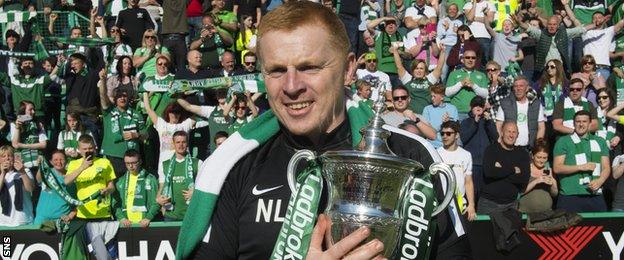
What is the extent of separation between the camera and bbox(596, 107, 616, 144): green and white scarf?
13250mm

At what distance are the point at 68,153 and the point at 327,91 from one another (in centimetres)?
1045

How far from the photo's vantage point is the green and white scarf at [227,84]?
13.9 meters

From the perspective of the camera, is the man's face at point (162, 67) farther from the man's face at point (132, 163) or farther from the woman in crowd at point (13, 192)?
the man's face at point (132, 163)

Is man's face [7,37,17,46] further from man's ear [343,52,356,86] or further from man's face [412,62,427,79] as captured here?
man's ear [343,52,356,86]

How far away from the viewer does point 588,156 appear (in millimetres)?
12242

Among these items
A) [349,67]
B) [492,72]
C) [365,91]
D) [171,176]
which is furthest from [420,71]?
[349,67]

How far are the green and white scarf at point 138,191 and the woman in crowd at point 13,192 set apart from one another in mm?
1328

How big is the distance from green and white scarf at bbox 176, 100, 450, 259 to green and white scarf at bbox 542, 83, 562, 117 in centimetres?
1071

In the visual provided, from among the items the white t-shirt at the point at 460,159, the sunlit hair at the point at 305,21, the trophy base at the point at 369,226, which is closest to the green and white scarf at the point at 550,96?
the white t-shirt at the point at 460,159

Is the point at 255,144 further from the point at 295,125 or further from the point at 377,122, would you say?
the point at 377,122

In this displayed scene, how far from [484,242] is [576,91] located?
3.53 m

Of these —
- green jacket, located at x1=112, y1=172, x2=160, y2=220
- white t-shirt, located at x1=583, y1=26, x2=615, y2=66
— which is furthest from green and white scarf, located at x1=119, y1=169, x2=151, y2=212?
white t-shirt, located at x1=583, y1=26, x2=615, y2=66

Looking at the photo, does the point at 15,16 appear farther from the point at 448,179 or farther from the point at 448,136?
Answer: the point at 448,179

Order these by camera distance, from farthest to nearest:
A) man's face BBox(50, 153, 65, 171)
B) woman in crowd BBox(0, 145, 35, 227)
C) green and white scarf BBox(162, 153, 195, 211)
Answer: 1. woman in crowd BBox(0, 145, 35, 227)
2. man's face BBox(50, 153, 65, 171)
3. green and white scarf BBox(162, 153, 195, 211)
